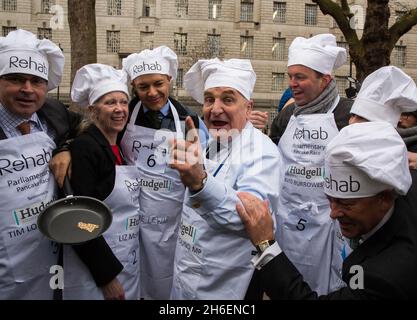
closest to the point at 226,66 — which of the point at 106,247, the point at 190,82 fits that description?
the point at 190,82

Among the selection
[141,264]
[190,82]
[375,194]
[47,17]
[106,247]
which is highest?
[47,17]

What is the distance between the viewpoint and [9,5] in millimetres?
36438

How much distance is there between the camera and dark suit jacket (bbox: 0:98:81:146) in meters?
2.87

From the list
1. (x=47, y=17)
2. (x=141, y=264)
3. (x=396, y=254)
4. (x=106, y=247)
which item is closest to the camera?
(x=396, y=254)

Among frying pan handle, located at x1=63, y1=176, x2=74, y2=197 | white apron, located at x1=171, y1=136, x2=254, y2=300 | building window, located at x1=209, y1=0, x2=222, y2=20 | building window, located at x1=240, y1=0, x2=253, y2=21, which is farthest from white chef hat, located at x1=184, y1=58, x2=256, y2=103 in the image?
building window, located at x1=240, y1=0, x2=253, y2=21

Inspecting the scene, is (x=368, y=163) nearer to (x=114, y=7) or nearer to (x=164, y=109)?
(x=164, y=109)

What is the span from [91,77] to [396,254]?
7.06 feet

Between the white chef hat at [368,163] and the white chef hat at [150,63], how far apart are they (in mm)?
1901

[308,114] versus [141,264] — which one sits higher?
[308,114]

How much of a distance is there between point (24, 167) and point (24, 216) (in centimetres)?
26

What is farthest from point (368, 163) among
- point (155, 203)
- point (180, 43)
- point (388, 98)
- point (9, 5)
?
point (9, 5)

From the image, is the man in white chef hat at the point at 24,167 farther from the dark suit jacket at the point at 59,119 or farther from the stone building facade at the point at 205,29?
the stone building facade at the point at 205,29

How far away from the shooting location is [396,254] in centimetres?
170

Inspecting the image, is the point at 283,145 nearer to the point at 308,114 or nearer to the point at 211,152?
the point at 308,114
